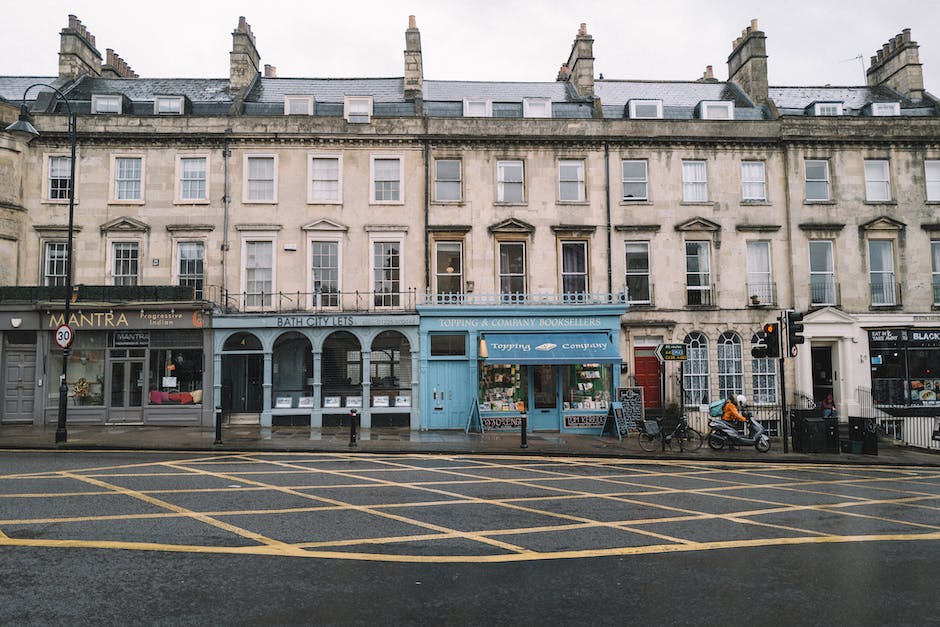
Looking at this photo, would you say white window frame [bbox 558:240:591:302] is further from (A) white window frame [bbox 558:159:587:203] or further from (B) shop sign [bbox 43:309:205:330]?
(B) shop sign [bbox 43:309:205:330]

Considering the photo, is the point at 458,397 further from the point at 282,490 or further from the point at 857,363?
the point at 857,363

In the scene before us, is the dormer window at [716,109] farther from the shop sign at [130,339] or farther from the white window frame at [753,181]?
the shop sign at [130,339]

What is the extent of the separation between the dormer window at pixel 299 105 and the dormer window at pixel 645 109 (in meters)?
13.3

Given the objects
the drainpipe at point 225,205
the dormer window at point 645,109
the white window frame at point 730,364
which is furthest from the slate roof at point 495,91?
the white window frame at point 730,364

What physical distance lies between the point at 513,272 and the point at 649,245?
5.46 m

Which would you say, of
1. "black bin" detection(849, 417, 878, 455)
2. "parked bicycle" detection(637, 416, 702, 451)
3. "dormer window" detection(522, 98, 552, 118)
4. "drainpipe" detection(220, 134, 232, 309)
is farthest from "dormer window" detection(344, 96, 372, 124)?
"black bin" detection(849, 417, 878, 455)

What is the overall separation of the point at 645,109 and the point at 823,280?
32.9 ft

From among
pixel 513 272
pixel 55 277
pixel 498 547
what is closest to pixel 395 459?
pixel 498 547

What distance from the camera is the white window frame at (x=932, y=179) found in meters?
24.8

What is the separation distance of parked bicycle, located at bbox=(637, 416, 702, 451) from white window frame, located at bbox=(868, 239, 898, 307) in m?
11.4

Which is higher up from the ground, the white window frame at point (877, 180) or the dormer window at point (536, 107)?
the dormer window at point (536, 107)

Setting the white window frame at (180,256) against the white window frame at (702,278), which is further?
the white window frame at (702,278)

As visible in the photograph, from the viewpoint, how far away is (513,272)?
78.4 ft

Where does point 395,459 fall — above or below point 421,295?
below
